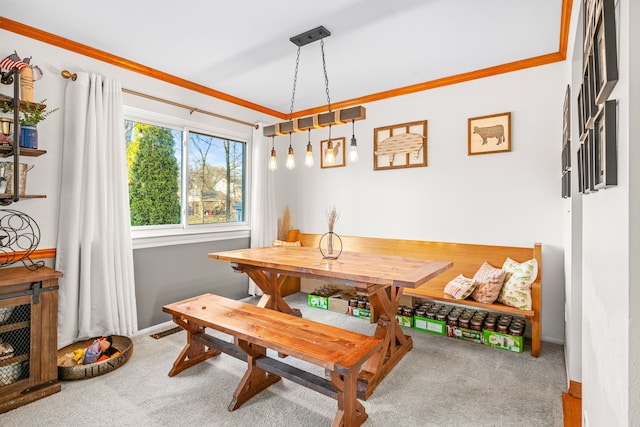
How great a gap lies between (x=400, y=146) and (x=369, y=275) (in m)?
2.12

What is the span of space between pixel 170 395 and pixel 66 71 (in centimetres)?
251

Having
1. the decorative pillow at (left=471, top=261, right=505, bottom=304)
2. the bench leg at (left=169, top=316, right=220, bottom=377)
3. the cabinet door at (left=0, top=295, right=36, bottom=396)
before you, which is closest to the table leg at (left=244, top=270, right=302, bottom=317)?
the bench leg at (left=169, top=316, right=220, bottom=377)

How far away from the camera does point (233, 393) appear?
2.14m

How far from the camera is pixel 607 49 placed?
79 centimetres

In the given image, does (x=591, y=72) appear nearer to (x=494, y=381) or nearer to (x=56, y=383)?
(x=494, y=381)

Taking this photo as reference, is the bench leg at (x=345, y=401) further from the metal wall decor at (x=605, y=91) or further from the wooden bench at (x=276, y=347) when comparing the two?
the metal wall decor at (x=605, y=91)

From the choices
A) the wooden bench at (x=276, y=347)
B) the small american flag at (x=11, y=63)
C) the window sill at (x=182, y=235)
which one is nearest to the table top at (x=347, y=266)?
the wooden bench at (x=276, y=347)

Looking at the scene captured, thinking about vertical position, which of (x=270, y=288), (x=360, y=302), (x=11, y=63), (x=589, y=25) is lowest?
(x=360, y=302)

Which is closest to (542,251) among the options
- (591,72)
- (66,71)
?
(591,72)

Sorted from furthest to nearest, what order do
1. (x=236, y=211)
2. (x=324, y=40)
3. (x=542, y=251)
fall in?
(x=236, y=211) → (x=542, y=251) → (x=324, y=40)

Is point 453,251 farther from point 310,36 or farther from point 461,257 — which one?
point 310,36

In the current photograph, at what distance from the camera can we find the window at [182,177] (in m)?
3.27

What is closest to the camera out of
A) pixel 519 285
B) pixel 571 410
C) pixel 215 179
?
pixel 571 410

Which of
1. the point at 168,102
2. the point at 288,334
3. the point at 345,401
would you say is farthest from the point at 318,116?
the point at 345,401
